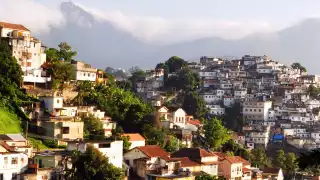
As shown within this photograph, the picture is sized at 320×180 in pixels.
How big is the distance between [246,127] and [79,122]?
1006 inches

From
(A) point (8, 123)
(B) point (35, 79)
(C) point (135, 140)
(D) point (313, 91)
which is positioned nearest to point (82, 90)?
(B) point (35, 79)

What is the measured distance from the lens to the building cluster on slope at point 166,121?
23.4 m

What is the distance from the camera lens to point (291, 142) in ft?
164

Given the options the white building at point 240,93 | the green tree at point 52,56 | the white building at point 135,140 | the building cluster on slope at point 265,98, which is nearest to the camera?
the white building at point 135,140

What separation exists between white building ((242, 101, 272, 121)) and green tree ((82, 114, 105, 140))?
1026 inches

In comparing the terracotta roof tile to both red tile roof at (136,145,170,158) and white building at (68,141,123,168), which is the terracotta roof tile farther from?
white building at (68,141,123,168)

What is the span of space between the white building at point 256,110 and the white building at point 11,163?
34.2 metres

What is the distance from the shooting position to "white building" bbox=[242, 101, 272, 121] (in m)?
53.4

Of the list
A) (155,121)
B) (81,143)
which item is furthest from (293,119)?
(81,143)

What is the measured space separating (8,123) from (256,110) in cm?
3130

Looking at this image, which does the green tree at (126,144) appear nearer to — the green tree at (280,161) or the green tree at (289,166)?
the green tree at (289,166)

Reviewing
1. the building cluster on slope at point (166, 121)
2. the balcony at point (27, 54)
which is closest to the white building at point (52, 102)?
the building cluster on slope at point (166, 121)

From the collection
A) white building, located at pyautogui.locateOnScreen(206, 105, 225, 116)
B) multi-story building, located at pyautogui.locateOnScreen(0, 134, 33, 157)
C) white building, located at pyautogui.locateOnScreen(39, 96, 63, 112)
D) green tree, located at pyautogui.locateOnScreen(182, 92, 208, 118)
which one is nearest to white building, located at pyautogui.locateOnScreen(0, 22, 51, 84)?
white building, located at pyautogui.locateOnScreen(39, 96, 63, 112)

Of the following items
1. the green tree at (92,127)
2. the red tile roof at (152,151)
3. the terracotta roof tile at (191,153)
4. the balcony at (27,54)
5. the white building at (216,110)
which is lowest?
the terracotta roof tile at (191,153)
